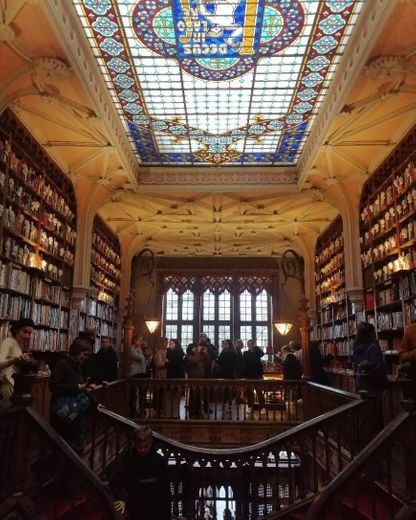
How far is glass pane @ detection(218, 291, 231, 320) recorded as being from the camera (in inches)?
698

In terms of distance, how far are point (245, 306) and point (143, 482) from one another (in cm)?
1454

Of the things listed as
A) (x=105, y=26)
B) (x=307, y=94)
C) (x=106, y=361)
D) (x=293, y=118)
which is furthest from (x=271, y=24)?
(x=106, y=361)

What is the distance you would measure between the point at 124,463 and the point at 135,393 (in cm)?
500

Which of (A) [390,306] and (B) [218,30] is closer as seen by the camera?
(B) [218,30]

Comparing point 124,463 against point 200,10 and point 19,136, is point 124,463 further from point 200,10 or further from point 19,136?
point 19,136

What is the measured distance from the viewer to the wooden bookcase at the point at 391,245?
23.6 ft

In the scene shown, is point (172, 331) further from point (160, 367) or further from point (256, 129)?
point (256, 129)

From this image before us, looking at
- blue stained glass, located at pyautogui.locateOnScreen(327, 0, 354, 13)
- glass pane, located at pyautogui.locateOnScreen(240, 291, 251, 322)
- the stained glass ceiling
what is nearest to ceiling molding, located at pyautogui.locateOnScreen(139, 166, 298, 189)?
the stained glass ceiling

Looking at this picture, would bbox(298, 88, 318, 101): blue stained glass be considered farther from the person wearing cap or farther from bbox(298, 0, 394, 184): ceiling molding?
the person wearing cap

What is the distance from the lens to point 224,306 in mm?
17750

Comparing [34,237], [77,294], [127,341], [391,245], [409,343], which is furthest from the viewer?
[77,294]

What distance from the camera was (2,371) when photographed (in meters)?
4.26

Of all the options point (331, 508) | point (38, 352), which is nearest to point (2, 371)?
point (331, 508)

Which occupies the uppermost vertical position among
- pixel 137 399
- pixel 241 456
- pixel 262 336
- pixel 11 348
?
pixel 262 336
